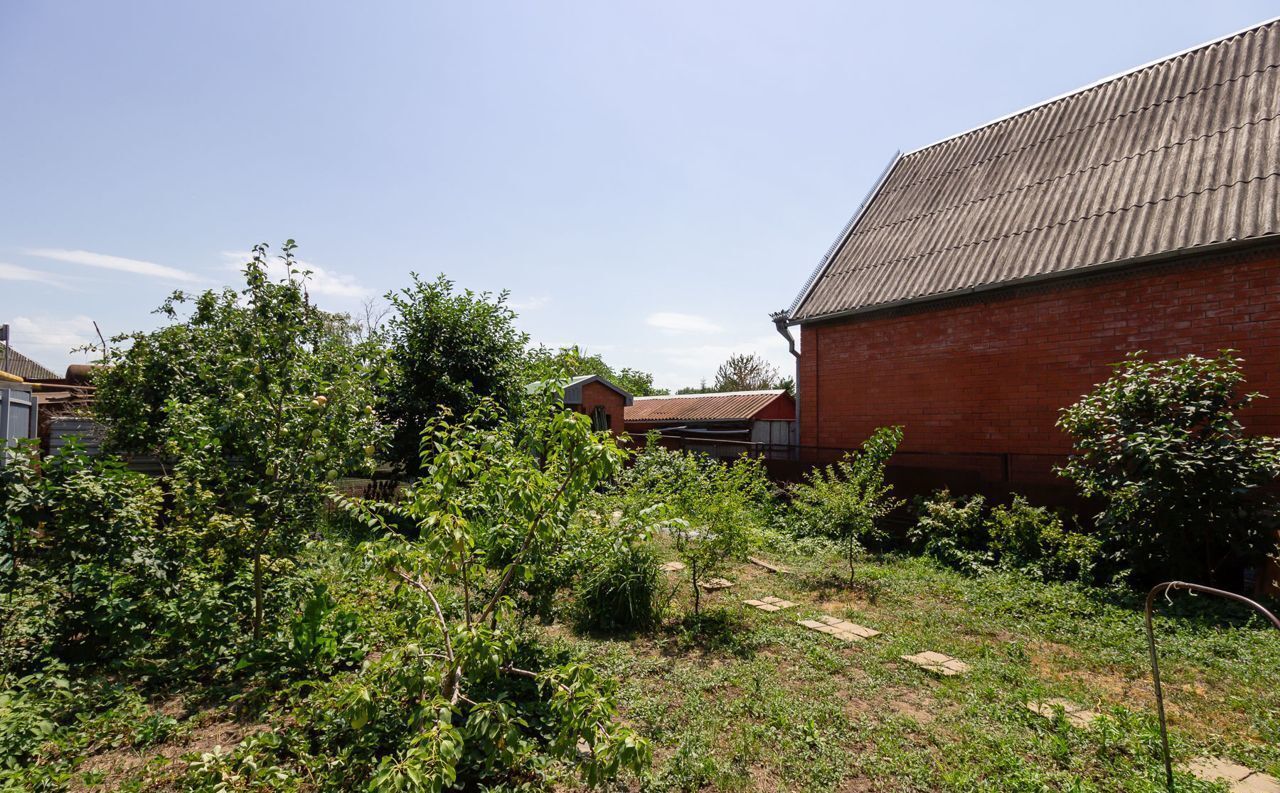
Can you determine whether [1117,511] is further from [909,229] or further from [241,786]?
[241,786]

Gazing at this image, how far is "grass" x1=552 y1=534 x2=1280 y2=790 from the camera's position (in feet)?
9.96

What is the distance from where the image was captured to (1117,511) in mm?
6473

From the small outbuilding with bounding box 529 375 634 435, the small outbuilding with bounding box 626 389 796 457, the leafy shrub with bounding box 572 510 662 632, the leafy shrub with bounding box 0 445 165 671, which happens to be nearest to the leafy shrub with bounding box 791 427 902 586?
the leafy shrub with bounding box 572 510 662 632

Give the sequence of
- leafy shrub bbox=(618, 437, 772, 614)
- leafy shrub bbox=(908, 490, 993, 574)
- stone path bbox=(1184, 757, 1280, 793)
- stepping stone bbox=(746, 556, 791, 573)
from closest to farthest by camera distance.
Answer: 1. stone path bbox=(1184, 757, 1280, 793)
2. leafy shrub bbox=(618, 437, 772, 614)
3. stepping stone bbox=(746, 556, 791, 573)
4. leafy shrub bbox=(908, 490, 993, 574)

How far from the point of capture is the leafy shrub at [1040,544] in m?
6.73

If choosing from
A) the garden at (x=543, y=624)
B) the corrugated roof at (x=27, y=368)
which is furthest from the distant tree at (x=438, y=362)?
the corrugated roof at (x=27, y=368)

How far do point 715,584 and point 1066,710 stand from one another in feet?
11.6

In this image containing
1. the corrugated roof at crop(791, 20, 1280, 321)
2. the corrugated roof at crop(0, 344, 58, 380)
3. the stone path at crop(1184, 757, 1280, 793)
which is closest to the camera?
the stone path at crop(1184, 757, 1280, 793)

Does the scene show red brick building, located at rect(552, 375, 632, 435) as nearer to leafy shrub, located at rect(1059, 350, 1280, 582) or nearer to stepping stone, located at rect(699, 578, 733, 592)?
stepping stone, located at rect(699, 578, 733, 592)

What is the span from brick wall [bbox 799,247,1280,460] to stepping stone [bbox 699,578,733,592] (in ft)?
15.3

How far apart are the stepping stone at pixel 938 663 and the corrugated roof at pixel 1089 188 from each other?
244 inches

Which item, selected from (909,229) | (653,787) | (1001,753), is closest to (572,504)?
(653,787)

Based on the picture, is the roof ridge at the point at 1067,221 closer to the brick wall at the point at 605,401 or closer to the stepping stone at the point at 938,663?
the stepping stone at the point at 938,663

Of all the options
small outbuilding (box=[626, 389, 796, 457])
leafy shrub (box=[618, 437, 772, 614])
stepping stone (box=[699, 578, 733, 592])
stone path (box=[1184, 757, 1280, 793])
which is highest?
small outbuilding (box=[626, 389, 796, 457])
